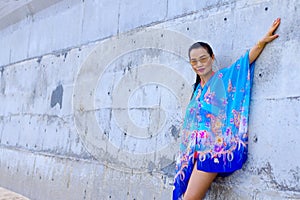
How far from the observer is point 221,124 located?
1.98m

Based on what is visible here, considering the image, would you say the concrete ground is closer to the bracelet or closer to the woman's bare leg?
the woman's bare leg

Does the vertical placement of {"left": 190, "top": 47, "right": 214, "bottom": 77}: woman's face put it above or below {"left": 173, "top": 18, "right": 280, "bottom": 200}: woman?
above

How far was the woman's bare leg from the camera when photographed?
199 centimetres

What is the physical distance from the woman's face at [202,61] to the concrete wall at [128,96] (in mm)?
125

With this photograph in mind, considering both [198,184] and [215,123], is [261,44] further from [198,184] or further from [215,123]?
[198,184]

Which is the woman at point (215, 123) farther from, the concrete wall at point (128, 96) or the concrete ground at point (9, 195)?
the concrete ground at point (9, 195)

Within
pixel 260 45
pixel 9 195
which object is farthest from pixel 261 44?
pixel 9 195

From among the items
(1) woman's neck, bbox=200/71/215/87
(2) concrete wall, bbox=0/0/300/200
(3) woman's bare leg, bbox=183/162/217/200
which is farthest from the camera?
(1) woman's neck, bbox=200/71/215/87

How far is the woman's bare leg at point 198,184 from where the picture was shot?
6.53 ft

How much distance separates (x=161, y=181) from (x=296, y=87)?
1.09 metres

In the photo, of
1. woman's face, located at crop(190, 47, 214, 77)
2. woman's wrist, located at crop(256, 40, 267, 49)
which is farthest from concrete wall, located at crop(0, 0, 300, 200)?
woman's face, located at crop(190, 47, 214, 77)

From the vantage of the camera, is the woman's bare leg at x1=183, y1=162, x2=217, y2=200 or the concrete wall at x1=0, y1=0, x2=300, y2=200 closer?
the concrete wall at x1=0, y1=0, x2=300, y2=200

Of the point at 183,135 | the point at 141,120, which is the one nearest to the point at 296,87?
the point at 183,135

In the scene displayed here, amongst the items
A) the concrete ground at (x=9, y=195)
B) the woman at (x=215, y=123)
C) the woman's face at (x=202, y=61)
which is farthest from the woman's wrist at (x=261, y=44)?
the concrete ground at (x=9, y=195)
